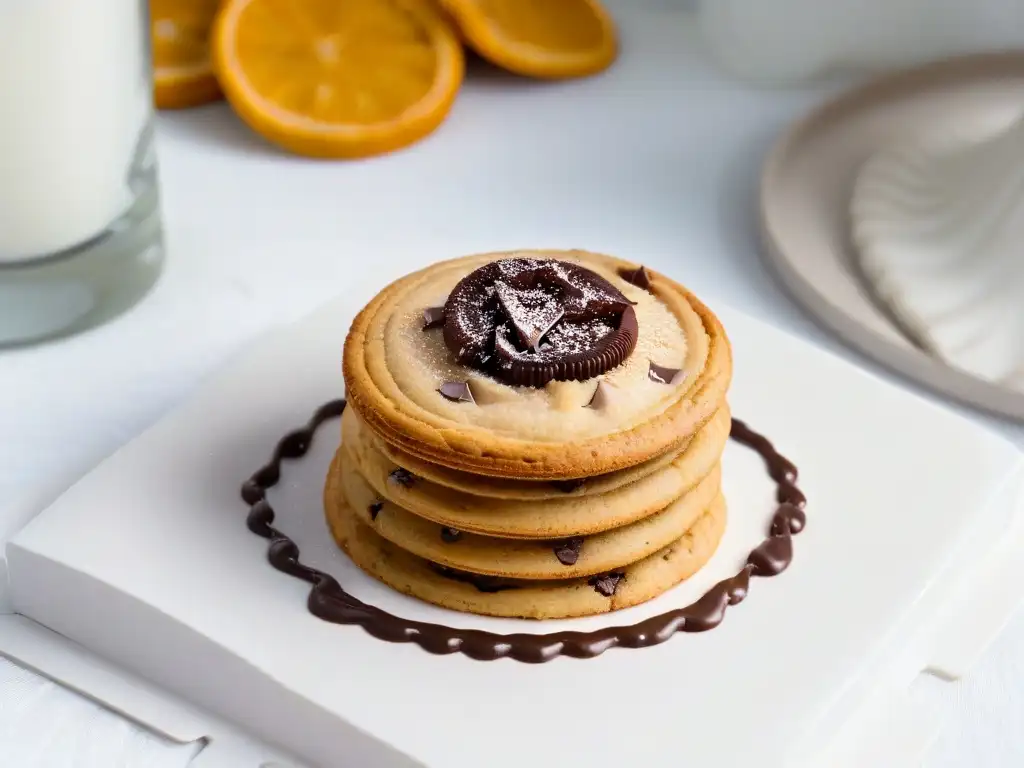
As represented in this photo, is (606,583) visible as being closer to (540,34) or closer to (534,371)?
(534,371)

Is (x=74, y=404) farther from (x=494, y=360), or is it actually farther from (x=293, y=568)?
(x=494, y=360)

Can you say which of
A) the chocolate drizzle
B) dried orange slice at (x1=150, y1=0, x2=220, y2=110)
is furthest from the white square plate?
dried orange slice at (x1=150, y1=0, x2=220, y2=110)

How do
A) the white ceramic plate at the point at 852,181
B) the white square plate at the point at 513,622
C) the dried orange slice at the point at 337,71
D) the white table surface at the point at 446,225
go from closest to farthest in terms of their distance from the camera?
the white square plate at the point at 513,622 < the white table surface at the point at 446,225 < the white ceramic plate at the point at 852,181 < the dried orange slice at the point at 337,71

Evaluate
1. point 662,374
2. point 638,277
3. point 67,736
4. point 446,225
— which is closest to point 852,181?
point 446,225

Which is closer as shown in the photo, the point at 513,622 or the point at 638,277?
the point at 513,622

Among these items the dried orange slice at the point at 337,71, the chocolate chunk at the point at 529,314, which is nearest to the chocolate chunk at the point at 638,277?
the chocolate chunk at the point at 529,314

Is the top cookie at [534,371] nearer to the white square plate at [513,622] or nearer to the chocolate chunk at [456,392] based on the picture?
the chocolate chunk at [456,392]
